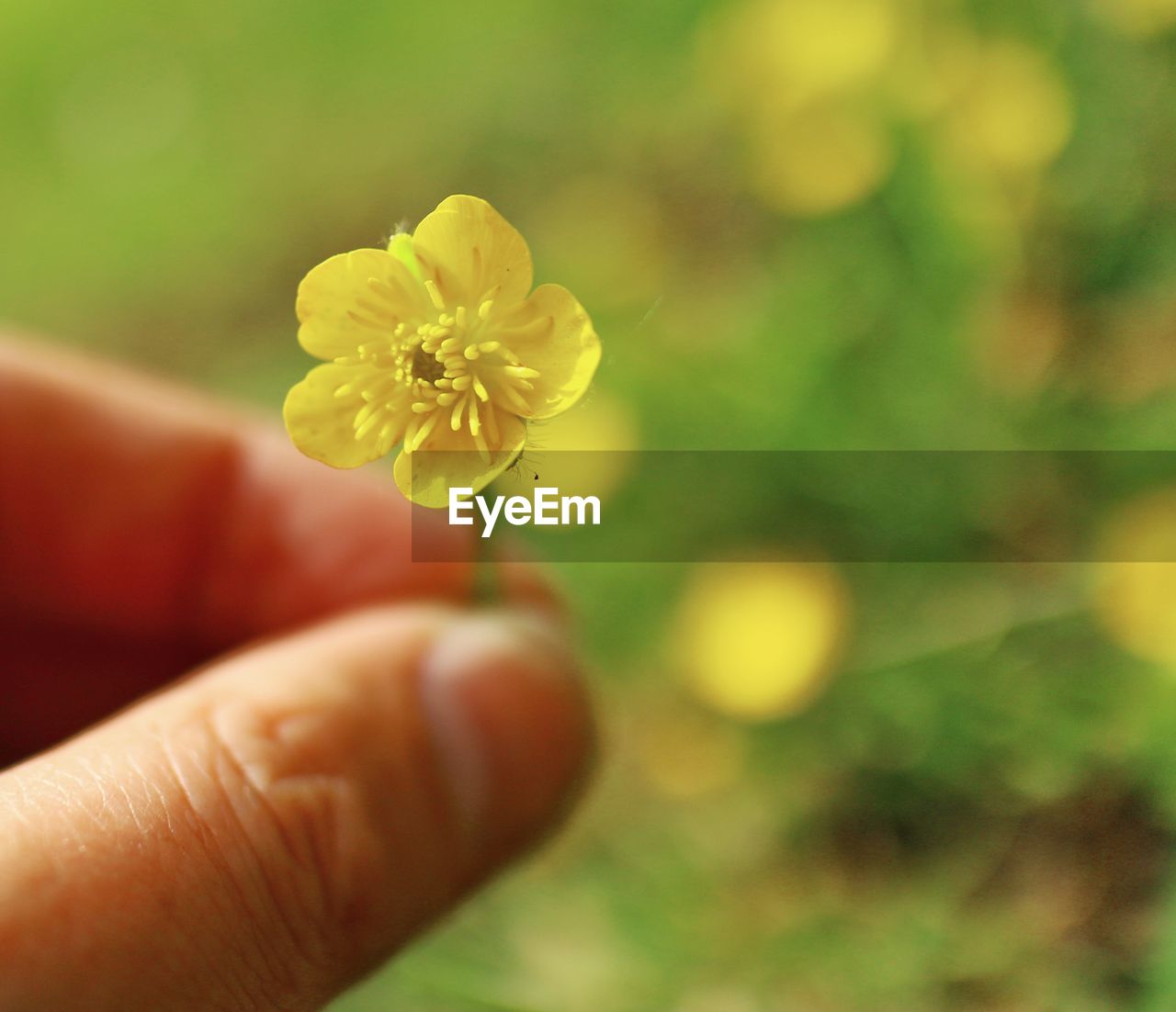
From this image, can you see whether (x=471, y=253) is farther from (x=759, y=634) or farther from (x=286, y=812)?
(x=759, y=634)

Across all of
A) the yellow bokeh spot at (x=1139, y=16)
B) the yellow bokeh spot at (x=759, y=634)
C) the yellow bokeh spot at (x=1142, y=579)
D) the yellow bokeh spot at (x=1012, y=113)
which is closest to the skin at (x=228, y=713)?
the yellow bokeh spot at (x=759, y=634)


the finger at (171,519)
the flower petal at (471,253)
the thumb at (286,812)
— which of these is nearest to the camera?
the flower petal at (471,253)

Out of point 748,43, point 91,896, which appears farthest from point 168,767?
point 748,43

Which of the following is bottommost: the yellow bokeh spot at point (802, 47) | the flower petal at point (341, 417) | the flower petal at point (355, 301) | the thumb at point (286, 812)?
the thumb at point (286, 812)

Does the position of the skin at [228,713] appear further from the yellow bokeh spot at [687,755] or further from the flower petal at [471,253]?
the flower petal at [471,253]

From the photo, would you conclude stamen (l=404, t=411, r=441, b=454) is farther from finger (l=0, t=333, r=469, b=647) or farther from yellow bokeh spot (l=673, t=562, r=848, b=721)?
yellow bokeh spot (l=673, t=562, r=848, b=721)

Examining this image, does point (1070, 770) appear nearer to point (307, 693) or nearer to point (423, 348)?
point (307, 693)

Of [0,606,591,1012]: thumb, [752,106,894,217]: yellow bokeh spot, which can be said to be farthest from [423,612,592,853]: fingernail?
[752,106,894,217]: yellow bokeh spot
